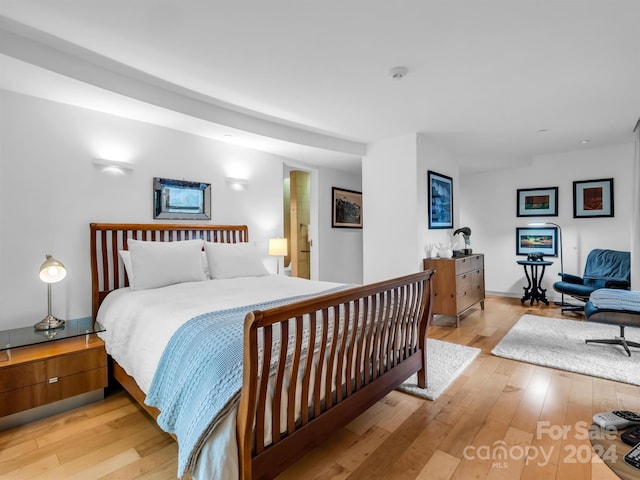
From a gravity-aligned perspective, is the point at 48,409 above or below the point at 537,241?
below

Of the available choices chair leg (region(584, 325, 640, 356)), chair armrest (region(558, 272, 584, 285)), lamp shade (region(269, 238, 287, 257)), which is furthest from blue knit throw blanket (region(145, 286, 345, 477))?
chair armrest (region(558, 272, 584, 285))

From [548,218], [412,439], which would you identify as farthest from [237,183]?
[548,218]

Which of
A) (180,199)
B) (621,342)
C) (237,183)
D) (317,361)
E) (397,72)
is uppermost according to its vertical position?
(397,72)

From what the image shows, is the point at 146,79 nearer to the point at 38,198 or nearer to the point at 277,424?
the point at 38,198

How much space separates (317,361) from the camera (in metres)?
1.65

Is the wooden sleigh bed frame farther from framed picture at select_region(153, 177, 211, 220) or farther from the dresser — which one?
the dresser

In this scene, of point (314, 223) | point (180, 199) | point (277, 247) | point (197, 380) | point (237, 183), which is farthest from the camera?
point (314, 223)

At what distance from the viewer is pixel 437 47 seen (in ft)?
7.33

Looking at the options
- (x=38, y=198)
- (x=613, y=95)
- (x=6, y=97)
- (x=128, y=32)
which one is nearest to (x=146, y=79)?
(x=128, y=32)

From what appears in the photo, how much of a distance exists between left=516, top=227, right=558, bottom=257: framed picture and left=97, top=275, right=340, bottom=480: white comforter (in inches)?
179

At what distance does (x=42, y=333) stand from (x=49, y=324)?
4.5 inches

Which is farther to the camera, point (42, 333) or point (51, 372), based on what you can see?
point (42, 333)

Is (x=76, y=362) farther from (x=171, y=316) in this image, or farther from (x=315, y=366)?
(x=315, y=366)

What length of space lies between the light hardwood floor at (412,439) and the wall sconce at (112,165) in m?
1.93
